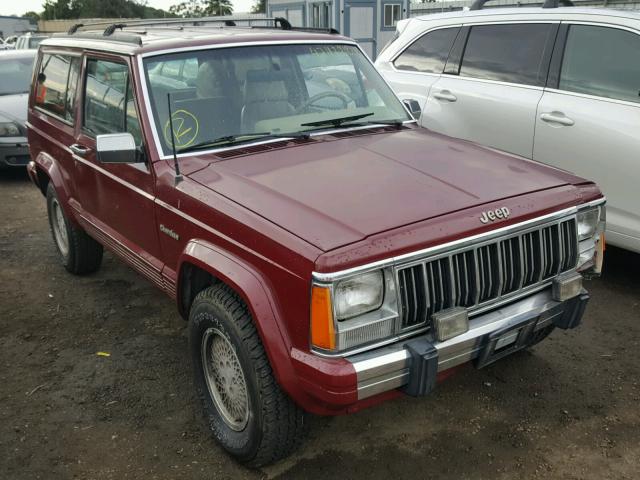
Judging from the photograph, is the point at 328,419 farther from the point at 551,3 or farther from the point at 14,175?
the point at 14,175

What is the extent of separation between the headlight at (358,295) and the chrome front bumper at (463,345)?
18 centimetres

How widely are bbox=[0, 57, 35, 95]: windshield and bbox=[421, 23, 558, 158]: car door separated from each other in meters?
6.98

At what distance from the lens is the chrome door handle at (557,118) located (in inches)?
186

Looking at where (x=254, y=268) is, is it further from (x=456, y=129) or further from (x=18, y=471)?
(x=456, y=129)

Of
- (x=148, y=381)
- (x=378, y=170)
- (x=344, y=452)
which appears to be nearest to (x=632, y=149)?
(x=378, y=170)

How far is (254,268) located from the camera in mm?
2691

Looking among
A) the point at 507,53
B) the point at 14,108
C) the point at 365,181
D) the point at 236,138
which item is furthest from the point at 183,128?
the point at 14,108

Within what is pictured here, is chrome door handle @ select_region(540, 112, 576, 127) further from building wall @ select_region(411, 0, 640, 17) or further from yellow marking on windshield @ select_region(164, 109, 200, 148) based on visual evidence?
building wall @ select_region(411, 0, 640, 17)

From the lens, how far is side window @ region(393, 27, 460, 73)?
5844 mm

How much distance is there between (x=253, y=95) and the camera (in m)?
3.68

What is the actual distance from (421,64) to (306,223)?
13.0ft

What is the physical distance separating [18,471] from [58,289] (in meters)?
2.40

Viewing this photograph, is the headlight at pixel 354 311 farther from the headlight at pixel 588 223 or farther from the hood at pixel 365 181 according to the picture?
the headlight at pixel 588 223

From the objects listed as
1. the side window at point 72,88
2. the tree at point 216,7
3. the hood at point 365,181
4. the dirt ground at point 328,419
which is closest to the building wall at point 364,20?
the side window at point 72,88
